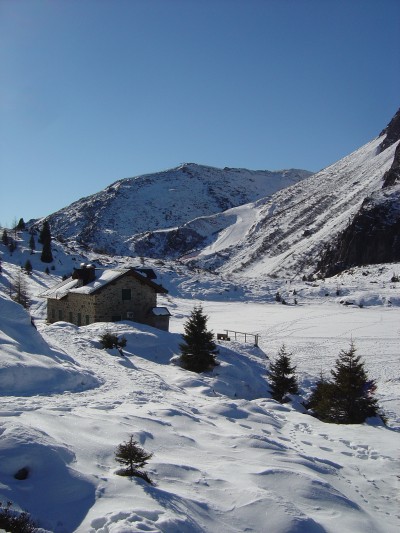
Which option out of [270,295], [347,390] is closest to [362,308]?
[270,295]

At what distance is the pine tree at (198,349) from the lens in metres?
20.6

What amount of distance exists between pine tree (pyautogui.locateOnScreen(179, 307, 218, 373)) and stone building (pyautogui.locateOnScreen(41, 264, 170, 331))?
337 inches

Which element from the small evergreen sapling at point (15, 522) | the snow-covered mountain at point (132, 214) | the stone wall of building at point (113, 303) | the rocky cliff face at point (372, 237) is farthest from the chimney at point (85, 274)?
the snow-covered mountain at point (132, 214)

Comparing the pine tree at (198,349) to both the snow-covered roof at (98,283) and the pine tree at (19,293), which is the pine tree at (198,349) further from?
the pine tree at (19,293)

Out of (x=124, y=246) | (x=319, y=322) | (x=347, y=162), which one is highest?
(x=347, y=162)

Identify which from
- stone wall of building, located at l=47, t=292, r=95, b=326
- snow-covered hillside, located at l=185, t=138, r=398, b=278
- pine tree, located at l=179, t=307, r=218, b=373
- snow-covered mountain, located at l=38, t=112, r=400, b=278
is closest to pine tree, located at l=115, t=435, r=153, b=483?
pine tree, located at l=179, t=307, r=218, b=373

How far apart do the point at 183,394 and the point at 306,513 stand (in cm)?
859

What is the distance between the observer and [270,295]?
63188 mm

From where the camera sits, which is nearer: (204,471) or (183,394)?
(204,471)

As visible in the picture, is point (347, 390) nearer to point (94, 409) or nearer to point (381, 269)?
point (94, 409)

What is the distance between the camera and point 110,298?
28906 mm

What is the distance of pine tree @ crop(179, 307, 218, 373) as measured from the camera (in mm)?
20609

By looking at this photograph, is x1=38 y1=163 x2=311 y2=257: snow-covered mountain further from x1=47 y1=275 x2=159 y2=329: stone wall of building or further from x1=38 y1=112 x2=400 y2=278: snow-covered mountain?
x1=47 y1=275 x2=159 y2=329: stone wall of building

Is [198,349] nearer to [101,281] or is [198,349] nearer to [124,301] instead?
[124,301]
